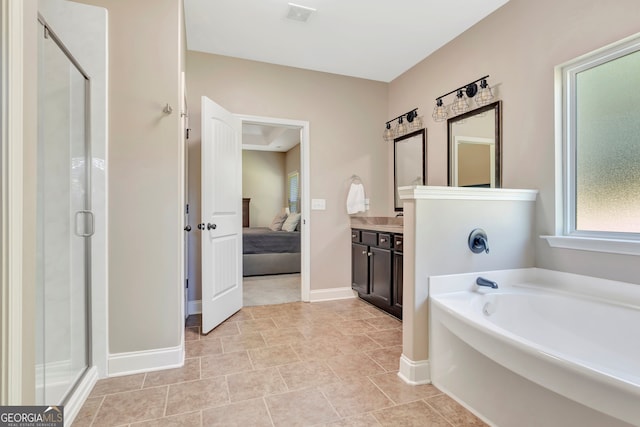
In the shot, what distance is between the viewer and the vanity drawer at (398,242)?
9.73ft

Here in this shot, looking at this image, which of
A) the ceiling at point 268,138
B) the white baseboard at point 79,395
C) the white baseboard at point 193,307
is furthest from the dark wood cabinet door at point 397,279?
the ceiling at point 268,138

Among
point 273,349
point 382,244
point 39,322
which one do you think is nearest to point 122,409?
point 39,322

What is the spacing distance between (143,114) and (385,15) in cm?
207

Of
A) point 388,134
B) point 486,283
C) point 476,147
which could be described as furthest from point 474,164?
point 388,134

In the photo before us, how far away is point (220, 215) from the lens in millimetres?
2951

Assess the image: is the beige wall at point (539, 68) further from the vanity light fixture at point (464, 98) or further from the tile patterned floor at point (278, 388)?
the tile patterned floor at point (278, 388)

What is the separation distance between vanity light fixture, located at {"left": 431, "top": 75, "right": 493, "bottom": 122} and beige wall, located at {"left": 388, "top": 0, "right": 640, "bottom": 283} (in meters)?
0.07

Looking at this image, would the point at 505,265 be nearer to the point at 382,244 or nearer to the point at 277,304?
the point at 382,244

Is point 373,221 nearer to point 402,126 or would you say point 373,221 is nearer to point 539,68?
A: point 402,126

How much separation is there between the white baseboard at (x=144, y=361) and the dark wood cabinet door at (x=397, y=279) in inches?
74.4

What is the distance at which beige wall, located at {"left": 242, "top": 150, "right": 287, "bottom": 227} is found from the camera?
8.03 m

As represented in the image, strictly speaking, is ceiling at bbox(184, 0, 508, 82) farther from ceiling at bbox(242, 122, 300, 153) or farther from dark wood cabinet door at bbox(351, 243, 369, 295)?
ceiling at bbox(242, 122, 300, 153)

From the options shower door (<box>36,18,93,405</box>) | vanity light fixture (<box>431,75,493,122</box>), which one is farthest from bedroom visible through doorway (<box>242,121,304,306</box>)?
shower door (<box>36,18,93,405</box>)

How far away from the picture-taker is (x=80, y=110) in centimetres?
195
